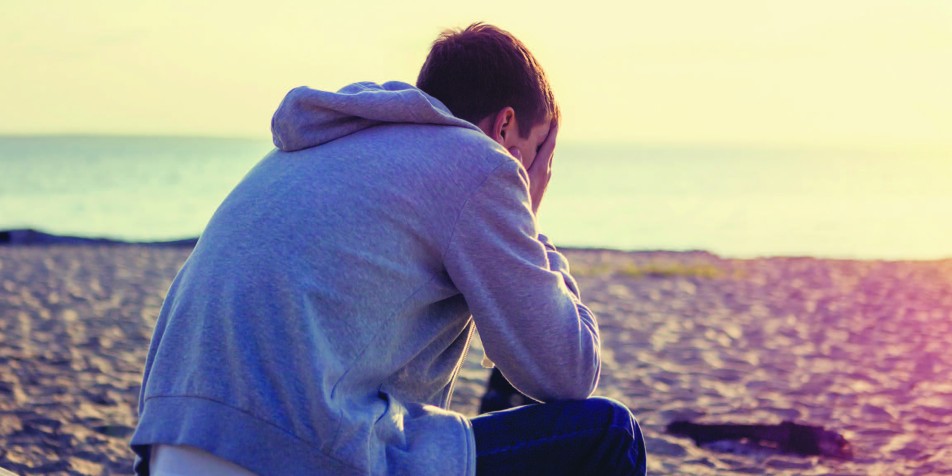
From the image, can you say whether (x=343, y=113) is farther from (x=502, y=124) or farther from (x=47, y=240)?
(x=47, y=240)

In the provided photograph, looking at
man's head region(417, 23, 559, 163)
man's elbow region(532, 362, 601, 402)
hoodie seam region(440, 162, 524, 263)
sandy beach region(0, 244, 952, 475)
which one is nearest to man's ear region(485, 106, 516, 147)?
man's head region(417, 23, 559, 163)

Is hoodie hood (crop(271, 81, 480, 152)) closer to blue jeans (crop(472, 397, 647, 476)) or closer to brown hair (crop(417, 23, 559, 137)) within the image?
brown hair (crop(417, 23, 559, 137))

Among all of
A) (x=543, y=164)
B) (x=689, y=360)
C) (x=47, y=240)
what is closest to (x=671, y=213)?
(x=47, y=240)

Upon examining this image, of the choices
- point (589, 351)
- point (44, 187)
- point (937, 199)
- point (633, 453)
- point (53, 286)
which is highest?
point (589, 351)

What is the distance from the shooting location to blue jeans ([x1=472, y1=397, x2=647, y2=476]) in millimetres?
2371

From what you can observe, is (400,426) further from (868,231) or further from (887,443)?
(868,231)

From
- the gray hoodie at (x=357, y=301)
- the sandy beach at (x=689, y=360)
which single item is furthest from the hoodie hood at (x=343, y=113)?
the sandy beach at (x=689, y=360)

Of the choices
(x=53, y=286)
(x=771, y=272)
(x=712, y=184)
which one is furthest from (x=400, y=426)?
(x=712, y=184)

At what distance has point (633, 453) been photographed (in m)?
2.43

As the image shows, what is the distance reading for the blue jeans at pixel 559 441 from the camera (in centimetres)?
237

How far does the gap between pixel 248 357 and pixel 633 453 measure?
0.87 m

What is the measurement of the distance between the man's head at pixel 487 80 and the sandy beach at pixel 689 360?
2.74 metres

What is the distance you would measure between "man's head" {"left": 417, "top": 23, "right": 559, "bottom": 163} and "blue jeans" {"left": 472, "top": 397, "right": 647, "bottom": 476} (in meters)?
0.59

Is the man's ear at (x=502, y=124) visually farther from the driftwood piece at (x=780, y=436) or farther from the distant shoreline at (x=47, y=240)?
the distant shoreline at (x=47, y=240)
